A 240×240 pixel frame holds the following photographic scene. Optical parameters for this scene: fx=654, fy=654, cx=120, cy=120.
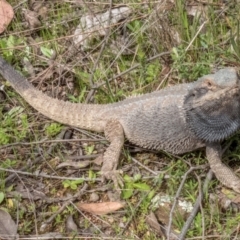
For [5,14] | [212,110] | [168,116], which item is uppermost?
[5,14]

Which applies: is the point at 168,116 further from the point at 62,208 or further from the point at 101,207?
the point at 62,208

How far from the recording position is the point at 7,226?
4.22 meters

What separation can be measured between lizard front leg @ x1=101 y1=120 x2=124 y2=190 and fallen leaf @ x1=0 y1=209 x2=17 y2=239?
0.70m

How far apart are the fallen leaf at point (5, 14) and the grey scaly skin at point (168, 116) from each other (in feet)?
2.45

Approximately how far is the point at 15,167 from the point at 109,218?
2.65 feet

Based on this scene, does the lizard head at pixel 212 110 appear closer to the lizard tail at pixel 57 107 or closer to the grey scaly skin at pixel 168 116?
the grey scaly skin at pixel 168 116

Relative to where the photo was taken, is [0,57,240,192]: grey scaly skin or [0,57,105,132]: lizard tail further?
[0,57,105,132]: lizard tail

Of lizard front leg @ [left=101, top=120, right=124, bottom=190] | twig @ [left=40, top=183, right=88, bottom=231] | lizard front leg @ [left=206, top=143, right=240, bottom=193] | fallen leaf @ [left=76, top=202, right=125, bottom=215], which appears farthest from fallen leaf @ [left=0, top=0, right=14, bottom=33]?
lizard front leg @ [left=206, top=143, right=240, bottom=193]

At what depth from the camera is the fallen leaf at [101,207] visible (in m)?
4.30

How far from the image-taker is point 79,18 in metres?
5.66

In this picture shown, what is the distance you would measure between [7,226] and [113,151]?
892 mm

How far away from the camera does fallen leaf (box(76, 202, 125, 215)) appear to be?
14.1 ft

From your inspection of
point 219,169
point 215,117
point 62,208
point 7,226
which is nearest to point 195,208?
point 219,169

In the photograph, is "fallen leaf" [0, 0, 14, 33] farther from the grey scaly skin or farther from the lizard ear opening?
the lizard ear opening
